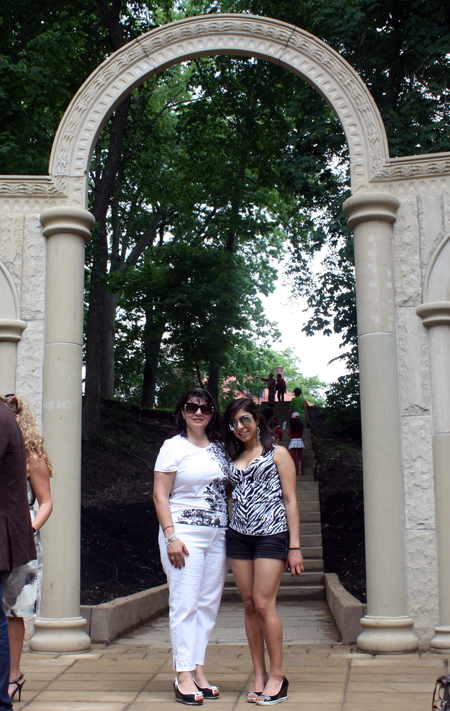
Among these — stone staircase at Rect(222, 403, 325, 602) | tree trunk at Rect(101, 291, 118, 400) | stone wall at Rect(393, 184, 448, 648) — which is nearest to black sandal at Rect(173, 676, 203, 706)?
stone wall at Rect(393, 184, 448, 648)

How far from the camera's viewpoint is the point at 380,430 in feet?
18.5

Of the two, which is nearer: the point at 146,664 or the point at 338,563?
the point at 146,664

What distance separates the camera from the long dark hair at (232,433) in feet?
13.6

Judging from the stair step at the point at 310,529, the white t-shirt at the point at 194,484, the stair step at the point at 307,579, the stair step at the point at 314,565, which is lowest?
the stair step at the point at 307,579

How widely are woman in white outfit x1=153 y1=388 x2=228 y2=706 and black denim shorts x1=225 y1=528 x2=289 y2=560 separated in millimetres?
79

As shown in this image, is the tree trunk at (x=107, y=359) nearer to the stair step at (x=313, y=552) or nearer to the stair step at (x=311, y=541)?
the stair step at (x=311, y=541)

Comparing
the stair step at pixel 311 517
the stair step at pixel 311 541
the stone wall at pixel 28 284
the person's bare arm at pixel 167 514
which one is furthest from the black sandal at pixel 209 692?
the stair step at pixel 311 517

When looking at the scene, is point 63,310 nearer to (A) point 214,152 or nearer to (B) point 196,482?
(B) point 196,482

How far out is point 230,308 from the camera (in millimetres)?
18219

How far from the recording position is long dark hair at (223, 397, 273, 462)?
13.6 feet

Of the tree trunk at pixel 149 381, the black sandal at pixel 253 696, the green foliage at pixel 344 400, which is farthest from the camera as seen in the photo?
the tree trunk at pixel 149 381

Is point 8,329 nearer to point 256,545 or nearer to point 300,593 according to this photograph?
point 256,545

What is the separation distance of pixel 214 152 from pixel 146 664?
53.4 feet

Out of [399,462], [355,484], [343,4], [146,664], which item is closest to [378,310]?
[399,462]
